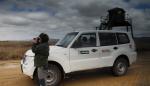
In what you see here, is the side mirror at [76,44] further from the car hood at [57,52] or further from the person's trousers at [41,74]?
the person's trousers at [41,74]

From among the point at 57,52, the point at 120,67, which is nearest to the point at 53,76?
the point at 57,52

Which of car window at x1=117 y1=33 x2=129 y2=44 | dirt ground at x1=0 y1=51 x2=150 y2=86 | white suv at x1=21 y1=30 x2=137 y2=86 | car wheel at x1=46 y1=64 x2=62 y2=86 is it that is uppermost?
car window at x1=117 y1=33 x2=129 y2=44

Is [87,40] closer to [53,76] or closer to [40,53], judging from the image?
[53,76]

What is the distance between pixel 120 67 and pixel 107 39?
143 centimetres

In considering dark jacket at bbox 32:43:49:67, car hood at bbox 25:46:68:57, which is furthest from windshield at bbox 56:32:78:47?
dark jacket at bbox 32:43:49:67

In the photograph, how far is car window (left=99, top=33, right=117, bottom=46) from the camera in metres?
10.5

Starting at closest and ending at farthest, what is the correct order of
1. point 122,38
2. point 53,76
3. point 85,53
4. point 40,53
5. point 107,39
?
1. point 40,53
2. point 53,76
3. point 85,53
4. point 107,39
5. point 122,38

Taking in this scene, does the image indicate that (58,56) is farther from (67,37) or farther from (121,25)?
(121,25)

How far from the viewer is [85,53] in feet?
32.1

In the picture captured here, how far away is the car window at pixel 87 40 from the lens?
977 cm

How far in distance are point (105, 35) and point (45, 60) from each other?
12.3ft

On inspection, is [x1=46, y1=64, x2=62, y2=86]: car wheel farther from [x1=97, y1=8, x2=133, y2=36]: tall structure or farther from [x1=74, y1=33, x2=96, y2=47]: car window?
[x1=97, y1=8, x2=133, y2=36]: tall structure

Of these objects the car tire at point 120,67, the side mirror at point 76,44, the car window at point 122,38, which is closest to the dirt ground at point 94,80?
the car tire at point 120,67

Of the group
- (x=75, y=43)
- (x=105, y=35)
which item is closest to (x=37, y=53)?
(x=75, y=43)
